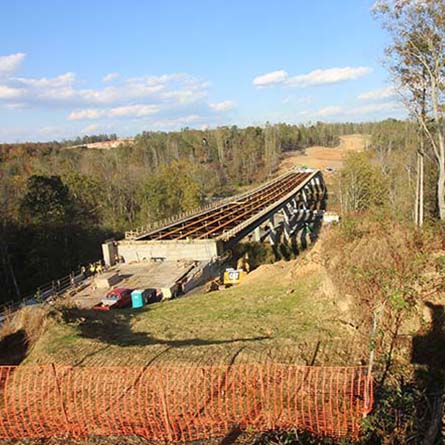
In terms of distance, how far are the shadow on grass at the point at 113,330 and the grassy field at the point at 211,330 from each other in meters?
0.03

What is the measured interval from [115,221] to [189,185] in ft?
38.6

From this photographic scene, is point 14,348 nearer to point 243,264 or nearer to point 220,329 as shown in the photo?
point 220,329

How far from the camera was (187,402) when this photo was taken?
7816 mm

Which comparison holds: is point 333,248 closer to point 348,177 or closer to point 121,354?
point 121,354

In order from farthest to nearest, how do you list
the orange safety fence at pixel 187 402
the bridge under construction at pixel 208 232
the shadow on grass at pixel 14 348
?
1. the bridge under construction at pixel 208 232
2. the shadow on grass at pixel 14 348
3. the orange safety fence at pixel 187 402

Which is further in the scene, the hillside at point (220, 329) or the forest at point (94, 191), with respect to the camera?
the forest at point (94, 191)

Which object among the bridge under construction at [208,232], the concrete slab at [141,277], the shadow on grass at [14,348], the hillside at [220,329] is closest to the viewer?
the hillside at [220,329]

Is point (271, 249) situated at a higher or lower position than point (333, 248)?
lower

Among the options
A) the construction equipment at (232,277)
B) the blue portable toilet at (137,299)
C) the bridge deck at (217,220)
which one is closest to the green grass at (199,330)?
the blue portable toilet at (137,299)

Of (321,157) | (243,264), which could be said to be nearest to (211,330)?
(243,264)

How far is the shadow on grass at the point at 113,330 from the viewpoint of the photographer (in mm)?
11351

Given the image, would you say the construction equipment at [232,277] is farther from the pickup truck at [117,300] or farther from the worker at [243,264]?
the pickup truck at [117,300]

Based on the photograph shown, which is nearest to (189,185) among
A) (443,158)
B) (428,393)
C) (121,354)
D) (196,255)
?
(196,255)

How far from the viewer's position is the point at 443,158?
16328 millimetres
